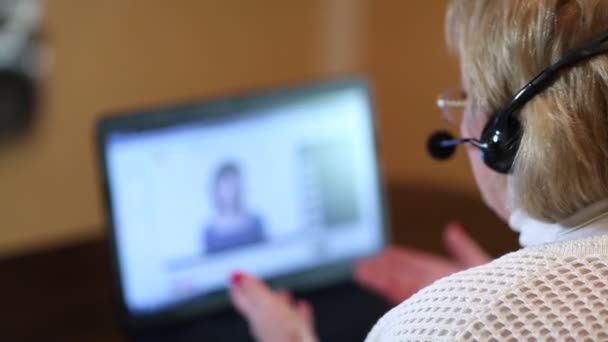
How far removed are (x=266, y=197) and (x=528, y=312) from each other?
640mm

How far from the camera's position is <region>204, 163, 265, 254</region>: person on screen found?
43.9 inches

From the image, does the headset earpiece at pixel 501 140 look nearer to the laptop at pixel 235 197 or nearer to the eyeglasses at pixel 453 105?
the eyeglasses at pixel 453 105

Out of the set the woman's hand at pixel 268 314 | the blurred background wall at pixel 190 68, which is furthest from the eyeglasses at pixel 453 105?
the blurred background wall at pixel 190 68

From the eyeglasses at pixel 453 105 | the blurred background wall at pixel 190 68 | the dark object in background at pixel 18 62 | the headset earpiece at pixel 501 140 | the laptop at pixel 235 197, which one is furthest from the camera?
the blurred background wall at pixel 190 68

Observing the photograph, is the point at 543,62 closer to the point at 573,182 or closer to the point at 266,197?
the point at 573,182

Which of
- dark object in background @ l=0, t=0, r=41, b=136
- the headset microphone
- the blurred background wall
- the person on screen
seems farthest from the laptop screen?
dark object in background @ l=0, t=0, r=41, b=136

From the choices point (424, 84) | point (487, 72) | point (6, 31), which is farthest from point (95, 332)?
point (424, 84)

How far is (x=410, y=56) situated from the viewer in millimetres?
2150

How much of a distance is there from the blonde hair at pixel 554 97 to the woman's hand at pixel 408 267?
46cm

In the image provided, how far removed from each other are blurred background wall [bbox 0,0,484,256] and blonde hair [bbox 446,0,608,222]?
1.03 metres

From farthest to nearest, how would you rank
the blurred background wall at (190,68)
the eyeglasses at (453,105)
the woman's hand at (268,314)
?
the blurred background wall at (190,68) → the woman's hand at (268,314) → the eyeglasses at (453,105)

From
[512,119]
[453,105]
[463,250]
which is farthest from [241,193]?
[512,119]

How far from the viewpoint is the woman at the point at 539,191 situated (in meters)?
0.55

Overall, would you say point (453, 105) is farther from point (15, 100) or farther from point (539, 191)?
point (15, 100)
